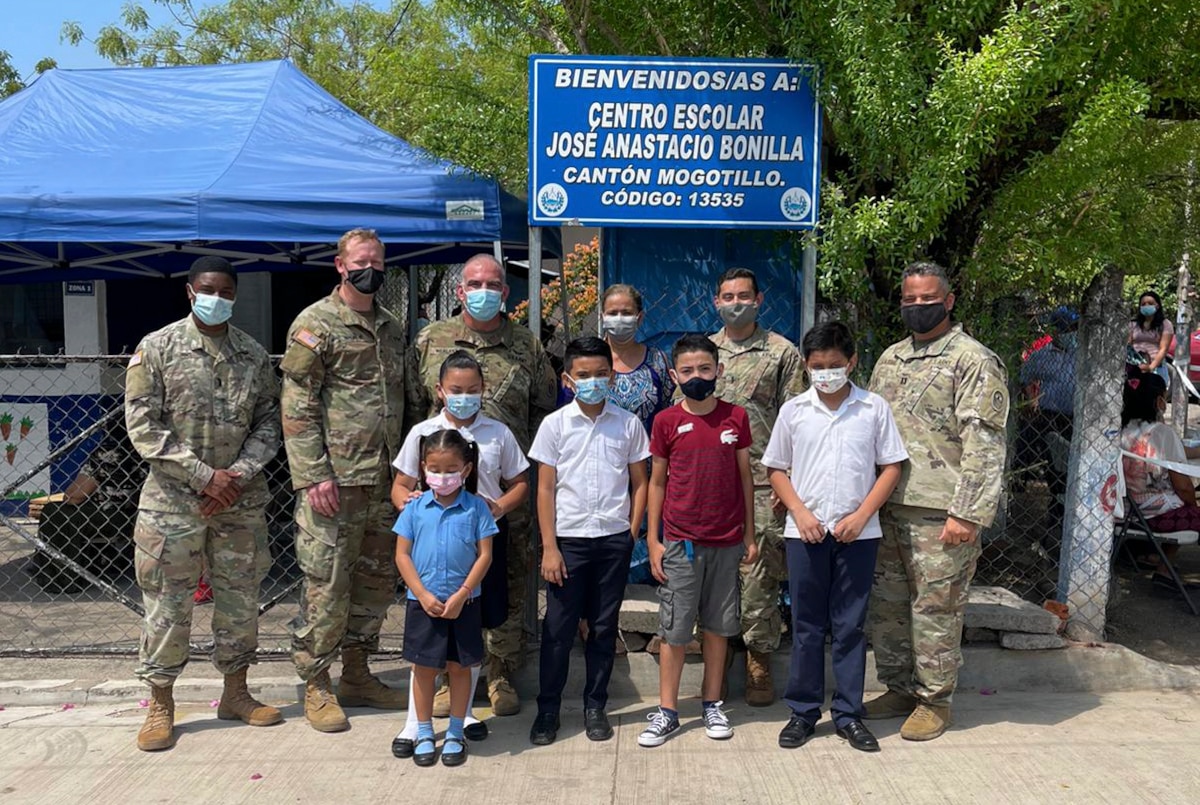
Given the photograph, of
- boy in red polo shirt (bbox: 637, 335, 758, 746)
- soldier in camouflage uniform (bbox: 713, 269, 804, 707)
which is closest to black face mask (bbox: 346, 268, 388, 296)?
boy in red polo shirt (bbox: 637, 335, 758, 746)

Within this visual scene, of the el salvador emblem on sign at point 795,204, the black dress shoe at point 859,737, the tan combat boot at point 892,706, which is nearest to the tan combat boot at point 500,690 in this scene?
the black dress shoe at point 859,737

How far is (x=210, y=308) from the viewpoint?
4.30 meters

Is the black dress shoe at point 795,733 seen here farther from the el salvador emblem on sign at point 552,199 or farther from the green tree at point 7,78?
the green tree at point 7,78

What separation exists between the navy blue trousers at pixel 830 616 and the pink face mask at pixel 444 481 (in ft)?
4.44

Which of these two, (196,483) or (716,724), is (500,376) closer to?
(196,483)

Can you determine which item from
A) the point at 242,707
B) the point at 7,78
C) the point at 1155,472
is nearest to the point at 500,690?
the point at 242,707

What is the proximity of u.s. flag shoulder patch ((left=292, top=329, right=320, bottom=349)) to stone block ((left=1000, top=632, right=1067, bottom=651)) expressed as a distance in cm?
338

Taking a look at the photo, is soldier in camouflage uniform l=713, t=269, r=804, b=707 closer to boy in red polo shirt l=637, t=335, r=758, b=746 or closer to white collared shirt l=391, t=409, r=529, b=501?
boy in red polo shirt l=637, t=335, r=758, b=746

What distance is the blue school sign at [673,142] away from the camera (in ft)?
16.3

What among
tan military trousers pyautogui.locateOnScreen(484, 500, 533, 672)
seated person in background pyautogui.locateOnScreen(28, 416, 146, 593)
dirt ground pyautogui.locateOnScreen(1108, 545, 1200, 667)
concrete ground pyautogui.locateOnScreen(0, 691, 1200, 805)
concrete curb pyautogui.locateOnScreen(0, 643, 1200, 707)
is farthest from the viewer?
seated person in background pyautogui.locateOnScreen(28, 416, 146, 593)

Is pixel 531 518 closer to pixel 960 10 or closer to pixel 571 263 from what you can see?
pixel 960 10

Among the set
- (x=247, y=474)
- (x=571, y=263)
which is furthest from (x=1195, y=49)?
(x=571, y=263)

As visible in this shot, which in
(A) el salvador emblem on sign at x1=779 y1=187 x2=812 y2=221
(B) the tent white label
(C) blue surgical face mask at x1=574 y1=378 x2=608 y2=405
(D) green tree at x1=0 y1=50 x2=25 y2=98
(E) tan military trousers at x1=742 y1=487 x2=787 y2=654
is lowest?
(E) tan military trousers at x1=742 y1=487 x2=787 y2=654

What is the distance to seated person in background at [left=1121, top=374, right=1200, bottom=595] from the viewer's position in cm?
639
